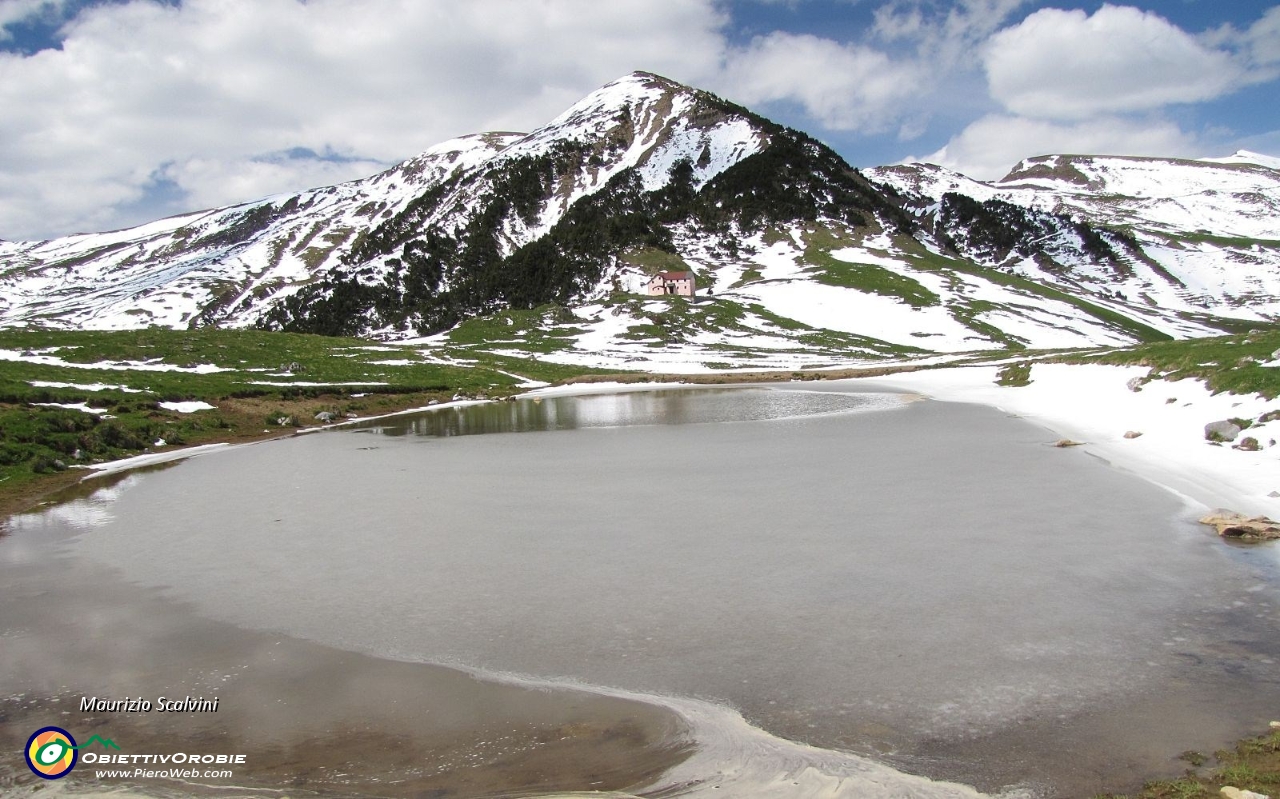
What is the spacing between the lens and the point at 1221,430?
2139 cm

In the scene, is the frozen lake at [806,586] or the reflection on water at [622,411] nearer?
the frozen lake at [806,586]

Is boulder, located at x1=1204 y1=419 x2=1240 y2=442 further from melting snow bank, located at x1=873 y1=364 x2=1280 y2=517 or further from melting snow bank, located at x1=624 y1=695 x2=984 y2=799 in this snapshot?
melting snow bank, located at x1=624 y1=695 x2=984 y2=799

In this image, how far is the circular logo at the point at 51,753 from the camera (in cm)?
749

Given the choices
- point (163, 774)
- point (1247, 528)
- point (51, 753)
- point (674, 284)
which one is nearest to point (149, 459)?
point (51, 753)

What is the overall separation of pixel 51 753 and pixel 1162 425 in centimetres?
3091

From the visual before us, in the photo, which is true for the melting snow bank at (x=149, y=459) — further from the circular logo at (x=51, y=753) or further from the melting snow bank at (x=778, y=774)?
the melting snow bank at (x=778, y=774)

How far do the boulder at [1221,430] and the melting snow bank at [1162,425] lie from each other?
0.97 feet

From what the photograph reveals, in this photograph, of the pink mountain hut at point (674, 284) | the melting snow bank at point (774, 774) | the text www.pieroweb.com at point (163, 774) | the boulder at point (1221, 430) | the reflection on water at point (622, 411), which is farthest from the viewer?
the pink mountain hut at point (674, 284)

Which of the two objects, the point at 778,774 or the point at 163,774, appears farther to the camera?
the point at 163,774

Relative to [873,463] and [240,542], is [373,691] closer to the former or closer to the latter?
[240,542]

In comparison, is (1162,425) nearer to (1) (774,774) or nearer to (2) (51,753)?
(1) (774,774)

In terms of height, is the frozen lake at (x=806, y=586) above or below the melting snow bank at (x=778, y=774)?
above

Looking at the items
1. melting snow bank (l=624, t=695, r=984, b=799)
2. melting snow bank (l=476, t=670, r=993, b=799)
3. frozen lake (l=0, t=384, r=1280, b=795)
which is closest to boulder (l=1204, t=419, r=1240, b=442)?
frozen lake (l=0, t=384, r=1280, b=795)

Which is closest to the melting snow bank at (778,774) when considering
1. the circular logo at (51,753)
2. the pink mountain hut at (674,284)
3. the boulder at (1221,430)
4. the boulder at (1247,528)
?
the circular logo at (51,753)
